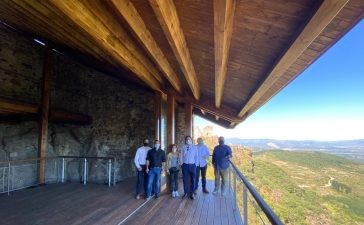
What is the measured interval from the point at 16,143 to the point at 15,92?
5.11 ft

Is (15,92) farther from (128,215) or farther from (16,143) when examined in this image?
(128,215)

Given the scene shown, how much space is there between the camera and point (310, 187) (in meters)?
46.6

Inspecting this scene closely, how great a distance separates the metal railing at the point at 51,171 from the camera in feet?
22.4

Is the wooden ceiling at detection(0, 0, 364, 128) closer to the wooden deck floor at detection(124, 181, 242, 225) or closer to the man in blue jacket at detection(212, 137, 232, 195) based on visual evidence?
the man in blue jacket at detection(212, 137, 232, 195)

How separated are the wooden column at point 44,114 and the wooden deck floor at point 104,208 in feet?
2.94

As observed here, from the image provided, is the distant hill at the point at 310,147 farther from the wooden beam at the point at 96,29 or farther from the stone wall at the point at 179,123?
the wooden beam at the point at 96,29

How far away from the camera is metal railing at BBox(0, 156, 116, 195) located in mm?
6816

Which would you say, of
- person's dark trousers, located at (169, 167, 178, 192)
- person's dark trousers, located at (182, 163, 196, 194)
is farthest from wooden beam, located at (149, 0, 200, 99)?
person's dark trousers, located at (169, 167, 178, 192)

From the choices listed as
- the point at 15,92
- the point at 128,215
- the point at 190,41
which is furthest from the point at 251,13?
the point at 15,92

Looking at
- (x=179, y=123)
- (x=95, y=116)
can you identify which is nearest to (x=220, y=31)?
(x=95, y=116)

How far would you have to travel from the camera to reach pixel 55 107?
8398mm

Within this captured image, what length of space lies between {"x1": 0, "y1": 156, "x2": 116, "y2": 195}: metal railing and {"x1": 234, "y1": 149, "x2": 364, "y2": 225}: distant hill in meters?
17.1

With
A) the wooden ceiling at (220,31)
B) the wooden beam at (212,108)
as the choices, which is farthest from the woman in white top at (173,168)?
the wooden ceiling at (220,31)

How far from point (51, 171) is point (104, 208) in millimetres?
4092
